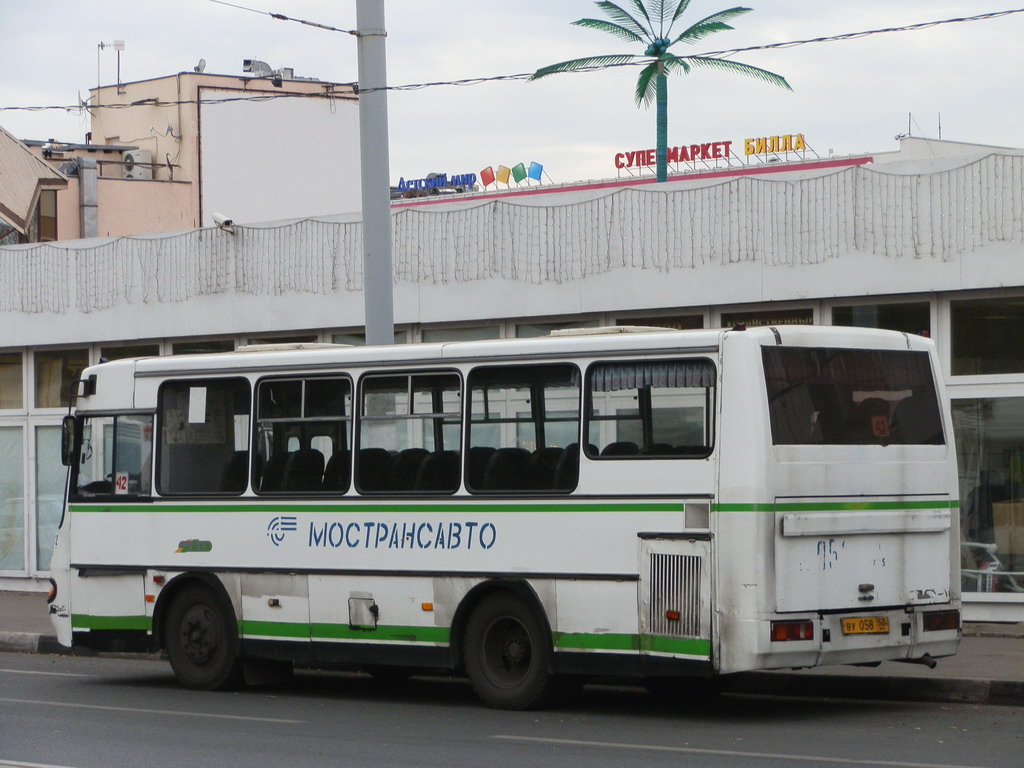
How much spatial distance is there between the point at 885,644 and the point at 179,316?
1333 centimetres

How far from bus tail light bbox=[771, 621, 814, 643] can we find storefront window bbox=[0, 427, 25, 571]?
1622 cm

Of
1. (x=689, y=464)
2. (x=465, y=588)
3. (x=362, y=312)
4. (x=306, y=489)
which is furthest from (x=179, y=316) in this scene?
(x=689, y=464)

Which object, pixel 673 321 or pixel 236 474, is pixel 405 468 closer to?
pixel 236 474

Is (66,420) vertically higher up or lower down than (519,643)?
higher up

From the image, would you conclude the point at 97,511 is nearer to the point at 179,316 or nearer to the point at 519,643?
the point at 519,643

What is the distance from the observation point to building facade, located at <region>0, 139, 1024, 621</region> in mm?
16609

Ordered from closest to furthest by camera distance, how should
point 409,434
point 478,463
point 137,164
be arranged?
point 478,463 → point 409,434 → point 137,164

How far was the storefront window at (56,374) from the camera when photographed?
24625 millimetres

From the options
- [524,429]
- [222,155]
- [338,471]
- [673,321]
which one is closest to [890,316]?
[673,321]

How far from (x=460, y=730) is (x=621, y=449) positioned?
89.7 inches

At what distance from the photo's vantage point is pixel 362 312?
2088cm

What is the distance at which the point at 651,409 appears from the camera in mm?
11938

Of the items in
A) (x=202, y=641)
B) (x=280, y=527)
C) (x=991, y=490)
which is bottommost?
(x=202, y=641)

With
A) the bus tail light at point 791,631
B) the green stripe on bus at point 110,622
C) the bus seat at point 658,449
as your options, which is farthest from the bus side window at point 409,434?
the bus tail light at point 791,631
